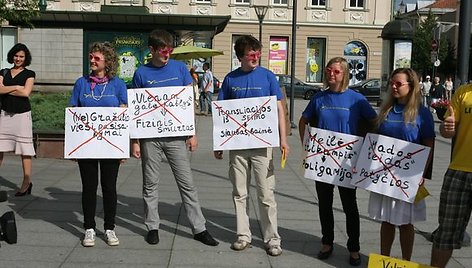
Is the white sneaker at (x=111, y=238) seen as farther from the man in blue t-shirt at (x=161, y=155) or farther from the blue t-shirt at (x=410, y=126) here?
the blue t-shirt at (x=410, y=126)

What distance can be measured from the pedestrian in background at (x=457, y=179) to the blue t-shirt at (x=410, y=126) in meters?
0.32

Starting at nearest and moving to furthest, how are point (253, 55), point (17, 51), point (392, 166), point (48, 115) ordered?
point (392, 166) < point (253, 55) < point (17, 51) < point (48, 115)

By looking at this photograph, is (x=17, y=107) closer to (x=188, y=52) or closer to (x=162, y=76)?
(x=162, y=76)

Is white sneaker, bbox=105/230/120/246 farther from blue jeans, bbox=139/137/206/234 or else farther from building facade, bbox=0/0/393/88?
building facade, bbox=0/0/393/88

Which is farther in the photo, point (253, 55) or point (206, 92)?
point (206, 92)

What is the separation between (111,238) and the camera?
5789mm

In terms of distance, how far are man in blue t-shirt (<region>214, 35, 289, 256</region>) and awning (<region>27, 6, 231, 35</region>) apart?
40.7ft

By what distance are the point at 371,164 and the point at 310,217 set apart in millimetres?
2234

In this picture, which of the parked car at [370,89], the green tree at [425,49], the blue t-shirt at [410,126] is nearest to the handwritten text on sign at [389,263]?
the blue t-shirt at [410,126]

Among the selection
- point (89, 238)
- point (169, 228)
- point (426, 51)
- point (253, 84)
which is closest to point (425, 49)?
point (426, 51)

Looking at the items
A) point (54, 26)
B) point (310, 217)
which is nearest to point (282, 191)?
point (310, 217)

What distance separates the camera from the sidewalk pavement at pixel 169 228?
5.43 meters

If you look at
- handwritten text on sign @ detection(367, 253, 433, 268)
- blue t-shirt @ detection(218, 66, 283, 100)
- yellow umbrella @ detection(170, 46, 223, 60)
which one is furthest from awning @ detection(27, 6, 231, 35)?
handwritten text on sign @ detection(367, 253, 433, 268)

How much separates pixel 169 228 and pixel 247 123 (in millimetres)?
1576
